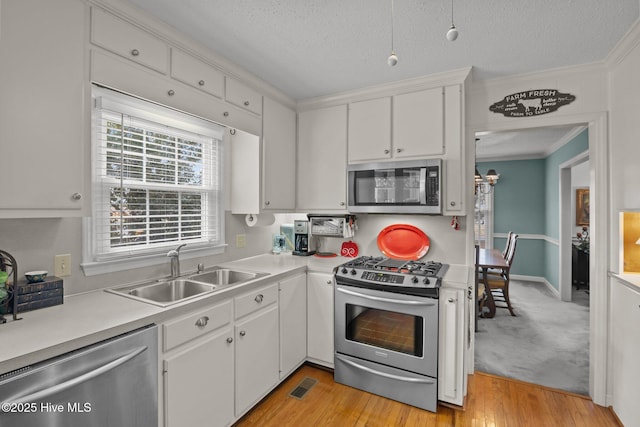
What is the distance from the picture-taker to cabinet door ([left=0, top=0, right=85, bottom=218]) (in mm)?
1277

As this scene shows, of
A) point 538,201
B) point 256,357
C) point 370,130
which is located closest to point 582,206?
point 538,201

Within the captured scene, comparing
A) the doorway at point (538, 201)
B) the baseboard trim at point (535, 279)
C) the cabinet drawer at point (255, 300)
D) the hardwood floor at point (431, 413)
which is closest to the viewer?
the cabinet drawer at point (255, 300)

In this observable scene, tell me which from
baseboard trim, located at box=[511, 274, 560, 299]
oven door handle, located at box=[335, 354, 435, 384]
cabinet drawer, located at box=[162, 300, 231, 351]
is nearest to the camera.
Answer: cabinet drawer, located at box=[162, 300, 231, 351]

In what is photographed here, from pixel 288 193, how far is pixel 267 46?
1.31 meters

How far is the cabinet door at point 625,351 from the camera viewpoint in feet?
6.24

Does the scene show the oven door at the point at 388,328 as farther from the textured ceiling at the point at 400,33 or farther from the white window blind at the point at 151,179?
the textured ceiling at the point at 400,33

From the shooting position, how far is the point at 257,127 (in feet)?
8.71

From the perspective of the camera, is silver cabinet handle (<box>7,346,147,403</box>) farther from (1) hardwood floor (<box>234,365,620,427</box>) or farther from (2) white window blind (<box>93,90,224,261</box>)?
(1) hardwood floor (<box>234,365,620,427</box>)

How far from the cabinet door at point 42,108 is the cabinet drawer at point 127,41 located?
77mm

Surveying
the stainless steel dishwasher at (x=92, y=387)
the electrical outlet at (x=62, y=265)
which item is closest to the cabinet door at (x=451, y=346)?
the stainless steel dishwasher at (x=92, y=387)

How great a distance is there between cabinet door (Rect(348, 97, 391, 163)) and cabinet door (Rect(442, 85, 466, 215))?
1.56 feet

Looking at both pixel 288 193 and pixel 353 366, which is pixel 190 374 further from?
pixel 288 193

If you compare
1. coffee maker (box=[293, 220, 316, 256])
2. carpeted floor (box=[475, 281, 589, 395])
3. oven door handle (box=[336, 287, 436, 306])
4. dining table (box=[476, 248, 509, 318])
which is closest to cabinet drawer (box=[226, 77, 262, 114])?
coffee maker (box=[293, 220, 316, 256])

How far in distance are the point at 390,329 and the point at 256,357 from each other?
3.23 feet
